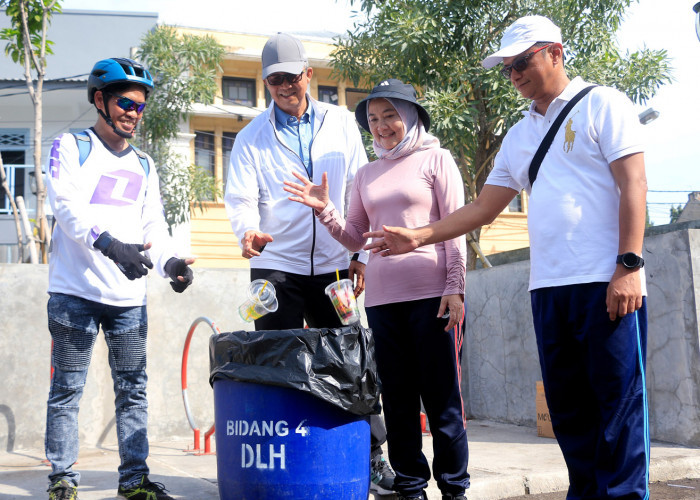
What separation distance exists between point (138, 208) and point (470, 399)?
4.69 metres

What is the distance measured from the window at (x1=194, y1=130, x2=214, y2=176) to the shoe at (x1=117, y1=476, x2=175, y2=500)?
63.1 ft

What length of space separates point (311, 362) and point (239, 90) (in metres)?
22.0

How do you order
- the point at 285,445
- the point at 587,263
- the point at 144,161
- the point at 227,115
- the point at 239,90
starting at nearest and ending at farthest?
1. the point at 587,263
2. the point at 285,445
3. the point at 144,161
4. the point at 227,115
5. the point at 239,90

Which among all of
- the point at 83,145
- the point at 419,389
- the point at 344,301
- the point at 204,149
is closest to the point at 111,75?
the point at 83,145

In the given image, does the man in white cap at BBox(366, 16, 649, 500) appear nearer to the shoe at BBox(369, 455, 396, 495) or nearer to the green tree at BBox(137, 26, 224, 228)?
the shoe at BBox(369, 455, 396, 495)

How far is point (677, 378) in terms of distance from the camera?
5176 millimetres

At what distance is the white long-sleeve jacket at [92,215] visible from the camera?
3529 mm

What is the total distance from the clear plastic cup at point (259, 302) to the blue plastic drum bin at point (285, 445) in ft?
Result: 1.69

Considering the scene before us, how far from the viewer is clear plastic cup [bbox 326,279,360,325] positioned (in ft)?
11.4

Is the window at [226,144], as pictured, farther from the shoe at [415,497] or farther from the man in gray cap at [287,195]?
the shoe at [415,497]

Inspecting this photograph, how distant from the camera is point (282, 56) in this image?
12.0 ft

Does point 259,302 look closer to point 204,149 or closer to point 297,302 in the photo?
point 297,302

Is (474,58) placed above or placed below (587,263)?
above

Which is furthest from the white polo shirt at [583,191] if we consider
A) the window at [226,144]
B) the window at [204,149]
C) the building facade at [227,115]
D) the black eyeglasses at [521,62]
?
the window at [226,144]
